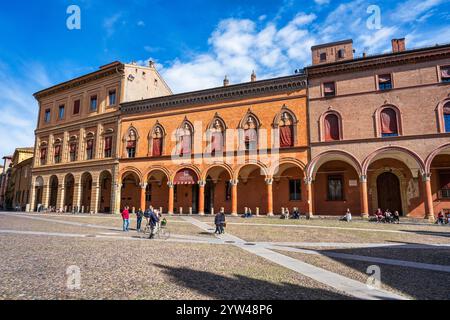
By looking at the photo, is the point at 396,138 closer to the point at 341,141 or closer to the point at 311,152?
the point at 341,141

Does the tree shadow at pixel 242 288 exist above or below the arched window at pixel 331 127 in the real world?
below

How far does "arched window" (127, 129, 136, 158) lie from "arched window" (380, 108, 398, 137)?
24303 mm

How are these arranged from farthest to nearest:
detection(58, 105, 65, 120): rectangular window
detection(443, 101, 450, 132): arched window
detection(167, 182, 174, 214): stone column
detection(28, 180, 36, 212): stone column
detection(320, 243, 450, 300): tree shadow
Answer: detection(58, 105, 65, 120): rectangular window
detection(28, 180, 36, 212): stone column
detection(167, 182, 174, 214): stone column
detection(443, 101, 450, 132): arched window
detection(320, 243, 450, 300): tree shadow

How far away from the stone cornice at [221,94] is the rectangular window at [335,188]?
862cm

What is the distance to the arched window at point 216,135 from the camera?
27641 millimetres

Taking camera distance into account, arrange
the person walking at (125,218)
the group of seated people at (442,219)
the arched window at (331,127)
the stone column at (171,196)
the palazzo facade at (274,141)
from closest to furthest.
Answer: the person walking at (125,218) < the group of seated people at (442,219) < the palazzo facade at (274,141) < the arched window at (331,127) < the stone column at (171,196)

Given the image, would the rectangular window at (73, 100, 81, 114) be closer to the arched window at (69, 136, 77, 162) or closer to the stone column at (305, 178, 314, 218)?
the arched window at (69, 136, 77, 162)

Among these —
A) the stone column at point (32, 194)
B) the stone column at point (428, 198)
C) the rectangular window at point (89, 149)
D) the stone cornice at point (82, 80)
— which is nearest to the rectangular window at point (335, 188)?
the stone column at point (428, 198)

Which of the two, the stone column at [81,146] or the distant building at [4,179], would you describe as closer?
the stone column at [81,146]

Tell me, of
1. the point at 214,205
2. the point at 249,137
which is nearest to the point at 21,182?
the point at 214,205

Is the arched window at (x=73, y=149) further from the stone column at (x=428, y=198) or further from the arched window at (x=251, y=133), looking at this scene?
the stone column at (x=428, y=198)

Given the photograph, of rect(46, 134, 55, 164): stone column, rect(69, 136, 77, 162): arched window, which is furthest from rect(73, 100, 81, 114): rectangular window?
rect(46, 134, 55, 164): stone column

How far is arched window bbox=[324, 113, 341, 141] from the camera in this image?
2417 cm
